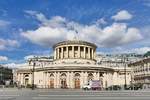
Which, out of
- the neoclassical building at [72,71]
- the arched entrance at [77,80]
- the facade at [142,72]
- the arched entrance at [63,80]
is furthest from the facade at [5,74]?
the facade at [142,72]

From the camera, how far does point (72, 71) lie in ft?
352

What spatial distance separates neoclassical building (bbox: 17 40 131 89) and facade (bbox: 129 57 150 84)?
3.39 m

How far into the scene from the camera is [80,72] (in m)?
108

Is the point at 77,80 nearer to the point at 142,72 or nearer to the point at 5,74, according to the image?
the point at 142,72

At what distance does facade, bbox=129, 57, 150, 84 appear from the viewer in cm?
11419

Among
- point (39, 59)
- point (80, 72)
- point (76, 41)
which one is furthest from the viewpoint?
point (39, 59)

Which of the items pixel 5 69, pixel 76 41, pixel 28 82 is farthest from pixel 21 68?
pixel 5 69

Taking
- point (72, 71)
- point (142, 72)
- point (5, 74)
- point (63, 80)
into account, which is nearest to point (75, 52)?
point (72, 71)

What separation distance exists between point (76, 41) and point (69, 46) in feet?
10.9

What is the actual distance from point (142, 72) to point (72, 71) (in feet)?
95.1

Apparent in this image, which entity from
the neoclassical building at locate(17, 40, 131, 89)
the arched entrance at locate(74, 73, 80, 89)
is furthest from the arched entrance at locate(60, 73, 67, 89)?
the arched entrance at locate(74, 73, 80, 89)

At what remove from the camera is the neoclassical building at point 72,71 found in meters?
108

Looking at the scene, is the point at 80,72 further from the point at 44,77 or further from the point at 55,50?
the point at 55,50

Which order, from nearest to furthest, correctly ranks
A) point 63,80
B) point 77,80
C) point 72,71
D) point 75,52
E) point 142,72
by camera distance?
point 72,71 → point 77,80 → point 63,80 → point 142,72 → point 75,52
